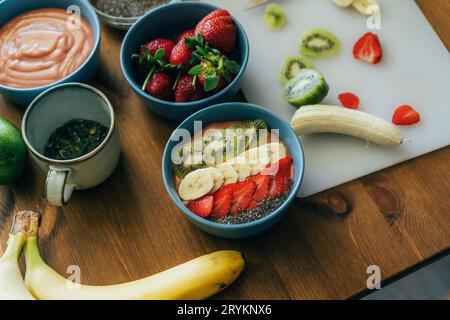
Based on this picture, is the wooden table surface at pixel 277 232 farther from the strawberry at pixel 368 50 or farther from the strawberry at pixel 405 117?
the strawberry at pixel 368 50

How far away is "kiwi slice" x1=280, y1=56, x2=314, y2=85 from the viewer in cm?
136

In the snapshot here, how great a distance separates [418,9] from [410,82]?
22 centimetres

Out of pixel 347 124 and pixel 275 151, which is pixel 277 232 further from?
pixel 347 124

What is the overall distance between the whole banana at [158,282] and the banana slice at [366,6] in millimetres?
713

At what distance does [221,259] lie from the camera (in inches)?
43.8

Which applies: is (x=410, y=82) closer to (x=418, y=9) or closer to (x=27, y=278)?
(x=418, y=9)

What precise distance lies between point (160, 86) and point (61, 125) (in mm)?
235

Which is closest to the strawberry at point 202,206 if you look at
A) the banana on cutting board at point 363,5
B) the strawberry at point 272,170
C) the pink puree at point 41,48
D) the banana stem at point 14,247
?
the strawberry at point 272,170

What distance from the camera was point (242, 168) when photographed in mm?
1169

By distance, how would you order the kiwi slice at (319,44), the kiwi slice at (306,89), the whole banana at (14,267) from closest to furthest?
the whole banana at (14,267) → the kiwi slice at (306,89) → the kiwi slice at (319,44)

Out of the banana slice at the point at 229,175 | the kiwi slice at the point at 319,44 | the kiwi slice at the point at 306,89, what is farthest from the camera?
the kiwi slice at the point at 319,44

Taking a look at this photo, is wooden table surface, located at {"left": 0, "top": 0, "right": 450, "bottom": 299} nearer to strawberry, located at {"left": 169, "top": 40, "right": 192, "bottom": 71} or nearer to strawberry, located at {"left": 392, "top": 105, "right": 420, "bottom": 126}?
strawberry, located at {"left": 392, "top": 105, "right": 420, "bottom": 126}

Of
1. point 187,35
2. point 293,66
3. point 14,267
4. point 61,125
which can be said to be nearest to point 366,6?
point 293,66

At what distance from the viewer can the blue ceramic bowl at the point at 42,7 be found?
1.25 metres
